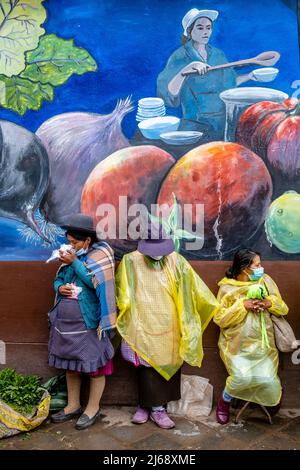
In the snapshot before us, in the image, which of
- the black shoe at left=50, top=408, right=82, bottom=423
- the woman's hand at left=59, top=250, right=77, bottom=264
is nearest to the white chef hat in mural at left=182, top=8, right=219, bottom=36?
the woman's hand at left=59, top=250, right=77, bottom=264

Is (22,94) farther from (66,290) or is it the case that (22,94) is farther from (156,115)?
(66,290)

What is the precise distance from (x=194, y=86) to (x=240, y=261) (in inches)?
64.9

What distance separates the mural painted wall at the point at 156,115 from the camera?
4320 mm

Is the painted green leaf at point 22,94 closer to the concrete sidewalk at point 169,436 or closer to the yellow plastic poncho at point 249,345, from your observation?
the yellow plastic poncho at point 249,345

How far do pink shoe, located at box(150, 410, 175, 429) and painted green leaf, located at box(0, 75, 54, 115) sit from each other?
2872mm

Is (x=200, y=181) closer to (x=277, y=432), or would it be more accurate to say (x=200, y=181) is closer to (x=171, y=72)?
(x=171, y=72)

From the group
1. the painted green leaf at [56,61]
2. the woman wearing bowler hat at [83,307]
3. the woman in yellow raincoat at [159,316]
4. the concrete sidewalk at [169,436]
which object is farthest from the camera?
the painted green leaf at [56,61]

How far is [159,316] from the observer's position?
389cm

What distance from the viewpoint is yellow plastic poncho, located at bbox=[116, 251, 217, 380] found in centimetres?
387

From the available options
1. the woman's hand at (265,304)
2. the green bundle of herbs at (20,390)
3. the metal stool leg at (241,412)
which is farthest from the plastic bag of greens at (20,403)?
the woman's hand at (265,304)

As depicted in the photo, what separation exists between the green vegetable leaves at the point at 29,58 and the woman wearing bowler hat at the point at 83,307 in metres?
1.39

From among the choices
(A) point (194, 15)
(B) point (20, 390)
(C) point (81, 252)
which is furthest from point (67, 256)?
(A) point (194, 15)

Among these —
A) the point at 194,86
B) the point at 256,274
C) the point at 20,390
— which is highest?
the point at 194,86

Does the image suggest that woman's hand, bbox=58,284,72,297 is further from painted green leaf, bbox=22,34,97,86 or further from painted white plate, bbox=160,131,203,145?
painted green leaf, bbox=22,34,97,86
